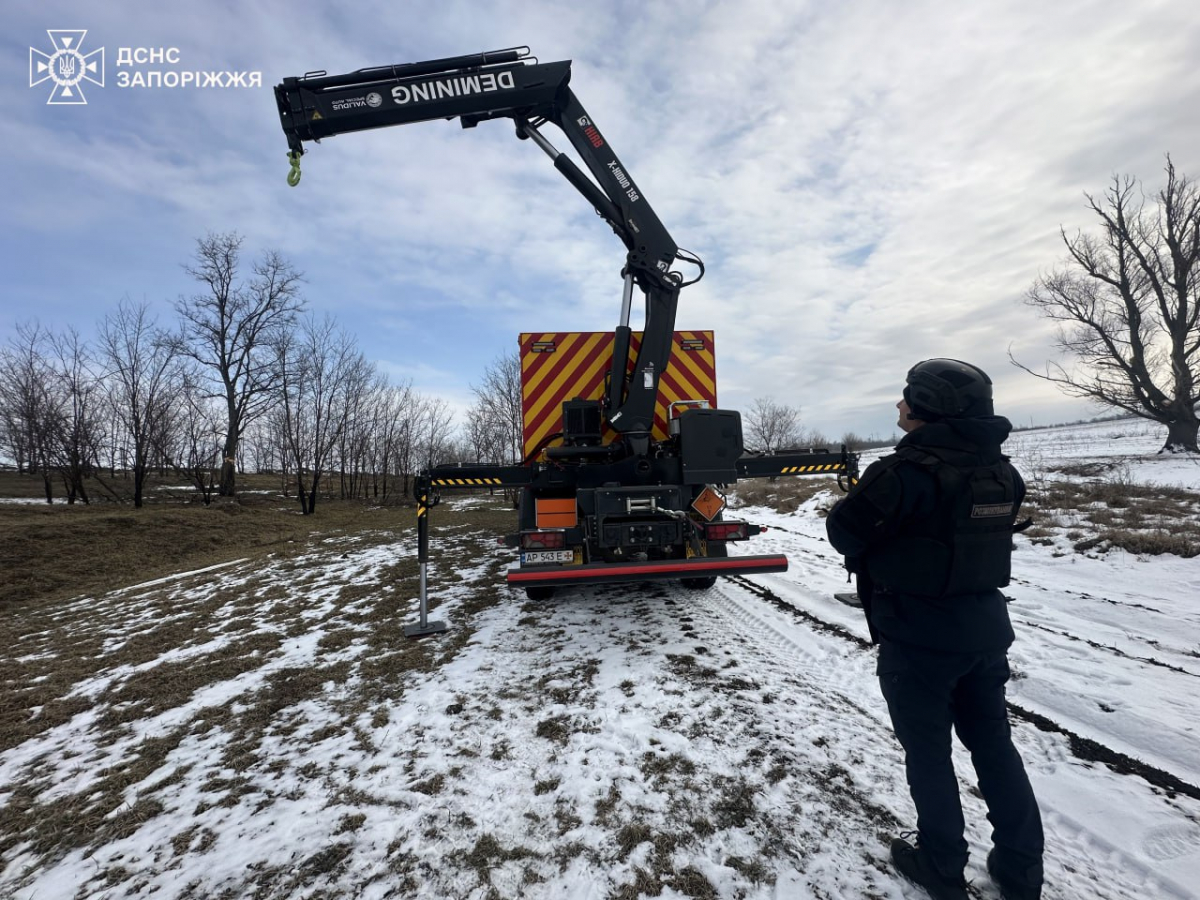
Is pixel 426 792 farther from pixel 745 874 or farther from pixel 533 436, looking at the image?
pixel 533 436

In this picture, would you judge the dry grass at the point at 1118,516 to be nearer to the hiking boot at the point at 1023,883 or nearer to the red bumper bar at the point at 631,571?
the red bumper bar at the point at 631,571

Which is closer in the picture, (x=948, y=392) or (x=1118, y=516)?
(x=948, y=392)

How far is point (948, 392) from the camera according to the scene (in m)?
1.80

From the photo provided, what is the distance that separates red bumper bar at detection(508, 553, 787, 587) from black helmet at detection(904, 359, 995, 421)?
2.38 m

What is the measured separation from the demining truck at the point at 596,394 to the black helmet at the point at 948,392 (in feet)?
8.49

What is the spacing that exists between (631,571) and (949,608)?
2.50m

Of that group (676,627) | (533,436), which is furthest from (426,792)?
(533,436)

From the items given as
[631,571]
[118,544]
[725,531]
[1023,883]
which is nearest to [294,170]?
[631,571]

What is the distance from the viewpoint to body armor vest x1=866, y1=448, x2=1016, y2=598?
1.70m

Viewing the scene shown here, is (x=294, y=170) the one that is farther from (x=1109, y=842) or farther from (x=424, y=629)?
A: (x=1109, y=842)

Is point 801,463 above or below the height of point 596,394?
below

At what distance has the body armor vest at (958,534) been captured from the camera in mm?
1699

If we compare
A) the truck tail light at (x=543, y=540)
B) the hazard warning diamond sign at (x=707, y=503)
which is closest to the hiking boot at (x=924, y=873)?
the truck tail light at (x=543, y=540)

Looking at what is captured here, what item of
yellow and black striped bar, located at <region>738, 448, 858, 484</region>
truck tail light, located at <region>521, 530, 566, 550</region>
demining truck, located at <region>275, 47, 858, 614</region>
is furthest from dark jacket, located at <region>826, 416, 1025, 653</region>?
yellow and black striped bar, located at <region>738, 448, 858, 484</region>
